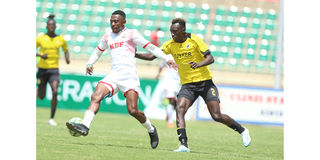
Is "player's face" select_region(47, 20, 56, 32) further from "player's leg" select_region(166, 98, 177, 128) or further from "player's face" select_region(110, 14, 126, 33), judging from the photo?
"player's face" select_region(110, 14, 126, 33)

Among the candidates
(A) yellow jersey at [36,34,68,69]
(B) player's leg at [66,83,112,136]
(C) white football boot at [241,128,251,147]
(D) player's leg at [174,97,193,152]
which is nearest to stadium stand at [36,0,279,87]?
A: (A) yellow jersey at [36,34,68,69]

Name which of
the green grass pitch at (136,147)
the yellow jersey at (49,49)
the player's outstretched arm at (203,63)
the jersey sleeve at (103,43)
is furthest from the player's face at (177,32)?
the yellow jersey at (49,49)

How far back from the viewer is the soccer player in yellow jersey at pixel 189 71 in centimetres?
988

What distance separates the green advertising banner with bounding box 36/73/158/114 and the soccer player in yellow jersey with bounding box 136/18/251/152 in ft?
34.7

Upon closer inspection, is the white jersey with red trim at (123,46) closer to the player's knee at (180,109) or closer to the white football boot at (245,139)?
the player's knee at (180,109)

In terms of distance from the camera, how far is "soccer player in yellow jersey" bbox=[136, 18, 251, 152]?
389 inches

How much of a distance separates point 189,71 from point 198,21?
54.0 ft

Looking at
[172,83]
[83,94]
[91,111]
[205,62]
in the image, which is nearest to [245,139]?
[205,62]

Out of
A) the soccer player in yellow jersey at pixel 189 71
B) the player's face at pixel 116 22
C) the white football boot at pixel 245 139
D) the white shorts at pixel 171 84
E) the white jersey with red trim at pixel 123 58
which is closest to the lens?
the player's face at pixel 116 22

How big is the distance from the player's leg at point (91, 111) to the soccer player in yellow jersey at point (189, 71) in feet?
3.01
